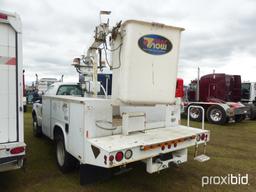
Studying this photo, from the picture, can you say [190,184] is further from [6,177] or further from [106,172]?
[6,177]

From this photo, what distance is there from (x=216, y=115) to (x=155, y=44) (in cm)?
852

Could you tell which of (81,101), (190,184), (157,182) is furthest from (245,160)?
(81,101)

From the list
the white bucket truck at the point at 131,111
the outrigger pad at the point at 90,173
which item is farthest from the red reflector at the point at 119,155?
the outrigger pad at the point at 90,173

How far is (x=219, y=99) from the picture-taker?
36.2 ft

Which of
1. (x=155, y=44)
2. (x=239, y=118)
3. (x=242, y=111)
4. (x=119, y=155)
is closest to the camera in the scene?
(x=119, y=155)

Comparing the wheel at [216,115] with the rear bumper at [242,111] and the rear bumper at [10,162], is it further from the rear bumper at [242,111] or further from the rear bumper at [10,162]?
the rear bumper at [10,162]

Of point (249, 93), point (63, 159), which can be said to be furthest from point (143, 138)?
point (249, 93)

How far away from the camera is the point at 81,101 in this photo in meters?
3.12

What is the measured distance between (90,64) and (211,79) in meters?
7.68

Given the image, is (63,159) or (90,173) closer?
(90,173)

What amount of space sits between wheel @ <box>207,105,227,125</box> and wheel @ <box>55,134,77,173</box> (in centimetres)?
830

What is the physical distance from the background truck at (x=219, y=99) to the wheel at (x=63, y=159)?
27.2 feet

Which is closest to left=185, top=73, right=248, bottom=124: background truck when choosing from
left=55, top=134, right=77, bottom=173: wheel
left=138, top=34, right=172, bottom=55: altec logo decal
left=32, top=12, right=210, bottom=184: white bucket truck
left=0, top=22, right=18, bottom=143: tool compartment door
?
left=32, top=12, right=210, bottom=184: white bucket truck

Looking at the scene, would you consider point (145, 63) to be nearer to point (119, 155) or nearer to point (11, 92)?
point (119, 155)
